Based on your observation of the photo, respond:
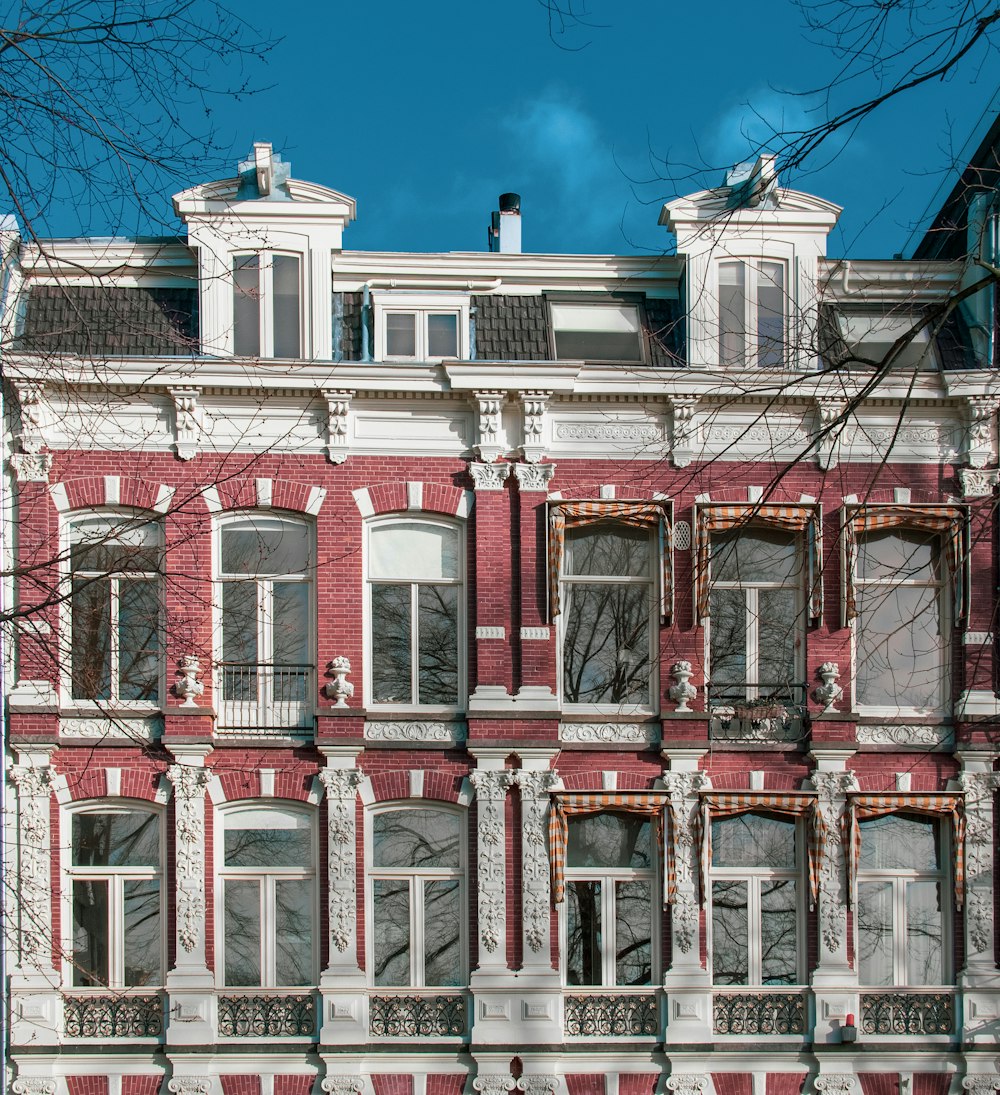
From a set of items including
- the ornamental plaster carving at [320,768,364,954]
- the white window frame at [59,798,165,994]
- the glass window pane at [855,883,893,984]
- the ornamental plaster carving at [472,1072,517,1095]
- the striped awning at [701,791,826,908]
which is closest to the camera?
the ornamental plaster carving at [472,1072,517,1095]

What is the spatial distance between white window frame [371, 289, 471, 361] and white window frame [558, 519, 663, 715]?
10.1 feet

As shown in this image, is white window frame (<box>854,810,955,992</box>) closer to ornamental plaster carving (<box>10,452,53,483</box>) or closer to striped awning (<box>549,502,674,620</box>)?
striped awning (<box>549,502,674,620</box>)

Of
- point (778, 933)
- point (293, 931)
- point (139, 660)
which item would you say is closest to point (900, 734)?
point (778, 933)

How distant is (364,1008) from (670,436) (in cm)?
814

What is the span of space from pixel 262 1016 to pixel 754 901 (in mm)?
6293

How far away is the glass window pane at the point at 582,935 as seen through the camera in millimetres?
19469

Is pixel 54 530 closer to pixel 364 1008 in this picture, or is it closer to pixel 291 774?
pixel 291 774

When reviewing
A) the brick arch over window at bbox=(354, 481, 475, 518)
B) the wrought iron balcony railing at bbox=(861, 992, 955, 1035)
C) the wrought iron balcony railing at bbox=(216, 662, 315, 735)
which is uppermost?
the brick arch over window at bbox=(354, 481, 475, 518)

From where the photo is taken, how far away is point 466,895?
19438mm

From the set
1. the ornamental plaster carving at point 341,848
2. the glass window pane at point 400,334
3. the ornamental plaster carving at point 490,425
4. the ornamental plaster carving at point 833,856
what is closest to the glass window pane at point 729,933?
the ornamental plaster carving at point 833,856

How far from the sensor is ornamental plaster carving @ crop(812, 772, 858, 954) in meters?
19.4

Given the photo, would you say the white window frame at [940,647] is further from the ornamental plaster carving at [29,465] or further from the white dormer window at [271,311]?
Result: the ornamental plaster carving at [29,465]

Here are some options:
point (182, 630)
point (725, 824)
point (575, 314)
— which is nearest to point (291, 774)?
point (182, 630)

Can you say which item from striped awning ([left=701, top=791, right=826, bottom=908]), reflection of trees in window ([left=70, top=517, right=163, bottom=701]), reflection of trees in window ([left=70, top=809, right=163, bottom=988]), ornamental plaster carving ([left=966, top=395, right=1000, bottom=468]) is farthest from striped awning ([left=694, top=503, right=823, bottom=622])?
reflection of trees in window ([left=70, top=809, right=163, bottom=988])
